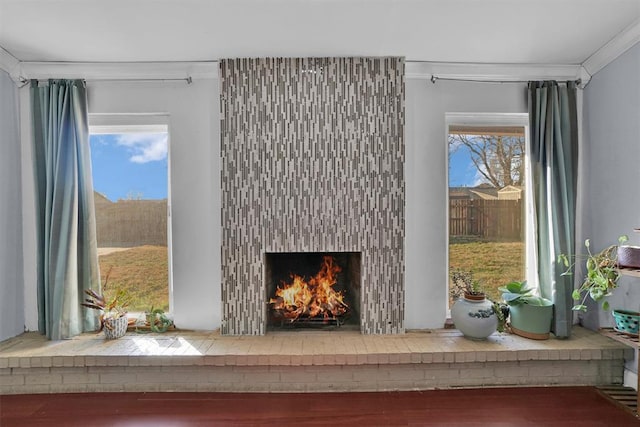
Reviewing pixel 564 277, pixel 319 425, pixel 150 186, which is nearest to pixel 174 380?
pixel 319 425

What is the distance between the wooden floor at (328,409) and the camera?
6.32 ft

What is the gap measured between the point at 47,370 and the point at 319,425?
1.84 meters

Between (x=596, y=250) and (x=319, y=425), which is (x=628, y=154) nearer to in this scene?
(x=596, y=250)

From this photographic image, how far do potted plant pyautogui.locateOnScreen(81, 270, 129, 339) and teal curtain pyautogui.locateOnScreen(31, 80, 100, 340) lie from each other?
10cm

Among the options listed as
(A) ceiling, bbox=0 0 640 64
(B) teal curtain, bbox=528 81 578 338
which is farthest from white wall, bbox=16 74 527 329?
(B) teal curtain, bbox=528 81 578 338

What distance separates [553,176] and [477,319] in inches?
48.1

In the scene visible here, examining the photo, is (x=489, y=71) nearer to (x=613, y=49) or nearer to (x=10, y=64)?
(x=613, y=49)

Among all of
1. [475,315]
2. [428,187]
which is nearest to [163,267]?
[428,187]

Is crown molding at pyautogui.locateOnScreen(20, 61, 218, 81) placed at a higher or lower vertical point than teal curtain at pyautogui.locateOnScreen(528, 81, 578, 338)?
higher

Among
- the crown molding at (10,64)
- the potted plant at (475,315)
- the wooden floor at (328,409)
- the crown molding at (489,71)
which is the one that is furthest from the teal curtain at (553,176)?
the crown molding at (10,64)

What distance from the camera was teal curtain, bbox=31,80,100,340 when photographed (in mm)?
2506

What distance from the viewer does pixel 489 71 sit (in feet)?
8.69

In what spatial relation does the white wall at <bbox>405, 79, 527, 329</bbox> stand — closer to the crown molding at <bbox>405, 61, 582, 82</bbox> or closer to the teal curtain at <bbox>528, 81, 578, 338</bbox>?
the crown molding at <bbox>405, 61, 582, 82</bbox>

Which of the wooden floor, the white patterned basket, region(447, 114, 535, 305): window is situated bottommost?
the wooden floor
